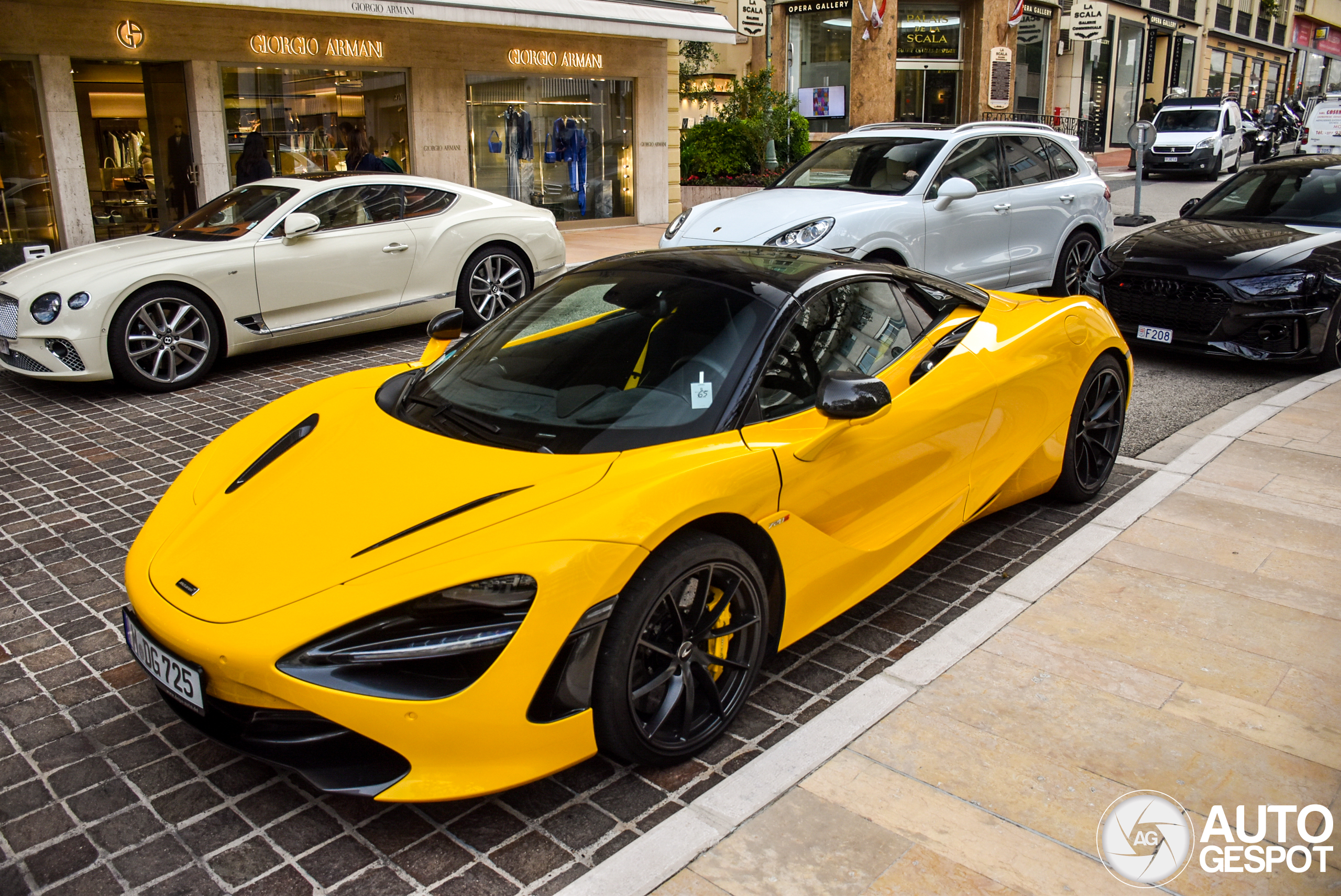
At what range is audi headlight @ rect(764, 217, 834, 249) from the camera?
8242 mm

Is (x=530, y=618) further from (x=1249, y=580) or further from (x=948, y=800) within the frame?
(x=1249, y=580)

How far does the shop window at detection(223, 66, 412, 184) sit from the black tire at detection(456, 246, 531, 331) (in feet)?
16.0

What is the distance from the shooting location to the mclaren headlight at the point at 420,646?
2639mm

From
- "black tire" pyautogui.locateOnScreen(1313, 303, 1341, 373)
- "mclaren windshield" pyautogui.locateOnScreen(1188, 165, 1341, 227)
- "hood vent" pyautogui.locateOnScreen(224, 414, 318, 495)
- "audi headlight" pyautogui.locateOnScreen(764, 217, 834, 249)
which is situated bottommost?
"black tire" pyautogui.locateOnScreen(1313, 303, 1341, 373)

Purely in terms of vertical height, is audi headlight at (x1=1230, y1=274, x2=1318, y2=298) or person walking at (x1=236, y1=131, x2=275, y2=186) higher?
person walking at (x1=236, y1=131, x2=275, y2=186)

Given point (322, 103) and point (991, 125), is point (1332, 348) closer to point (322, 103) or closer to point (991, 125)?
point (991, 125)

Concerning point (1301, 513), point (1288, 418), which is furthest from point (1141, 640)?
point (1288, 418)

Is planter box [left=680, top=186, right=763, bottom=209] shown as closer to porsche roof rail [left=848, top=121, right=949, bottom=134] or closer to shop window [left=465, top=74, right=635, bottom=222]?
shop window [left=465, top=74, right=635, bottom=222]

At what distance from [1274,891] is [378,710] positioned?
2272mm

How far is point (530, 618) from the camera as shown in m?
2.68

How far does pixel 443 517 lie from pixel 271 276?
604 centimetres

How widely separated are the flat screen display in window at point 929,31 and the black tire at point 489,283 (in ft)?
92.3

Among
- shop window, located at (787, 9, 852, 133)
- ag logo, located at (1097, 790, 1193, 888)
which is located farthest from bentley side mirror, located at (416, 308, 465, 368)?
shop window, located at (787, 9, 852, 133)

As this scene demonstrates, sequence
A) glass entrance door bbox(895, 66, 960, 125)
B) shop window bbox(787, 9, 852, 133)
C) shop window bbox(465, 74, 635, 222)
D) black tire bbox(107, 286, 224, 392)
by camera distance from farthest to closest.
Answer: glass entrance door bbox(895, 66, 960, 125)
shop window bbox(787, 9, 852, 133)
shop window bbox(465, 74, 635, 222)
black tire bbox(107, 286, 224, 392)
